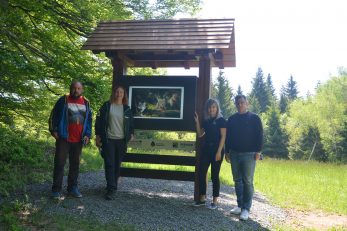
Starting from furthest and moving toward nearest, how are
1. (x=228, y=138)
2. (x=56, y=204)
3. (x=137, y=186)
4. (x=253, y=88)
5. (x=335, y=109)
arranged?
(x=253, y=88) < (x=335, y=109) < (x=137, y=186) < (x=228, y=138) < (x=56, y=204)

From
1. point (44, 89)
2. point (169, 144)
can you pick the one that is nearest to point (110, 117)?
point (169, 144)

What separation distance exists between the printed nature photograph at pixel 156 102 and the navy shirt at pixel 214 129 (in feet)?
2.76

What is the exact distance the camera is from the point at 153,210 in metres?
6.29

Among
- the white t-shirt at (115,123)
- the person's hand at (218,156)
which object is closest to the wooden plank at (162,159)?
the person's hand at (218,156)

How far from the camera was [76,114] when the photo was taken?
6633 millimetres

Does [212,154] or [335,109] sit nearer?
[212,154]

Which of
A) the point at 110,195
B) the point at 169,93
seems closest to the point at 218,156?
the point at 169,93

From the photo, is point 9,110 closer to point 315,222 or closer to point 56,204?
point 56,204

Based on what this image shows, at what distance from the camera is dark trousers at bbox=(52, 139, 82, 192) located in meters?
6.54

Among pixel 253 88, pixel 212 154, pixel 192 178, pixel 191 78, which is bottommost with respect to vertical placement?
pixel 192 178

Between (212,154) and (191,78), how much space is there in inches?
65.6

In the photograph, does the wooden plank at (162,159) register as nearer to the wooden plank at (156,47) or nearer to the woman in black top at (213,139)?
the woman in black top at (213,139)

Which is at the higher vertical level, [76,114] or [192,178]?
[76,114]

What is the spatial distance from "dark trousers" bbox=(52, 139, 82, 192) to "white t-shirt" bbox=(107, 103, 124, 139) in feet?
2.06
